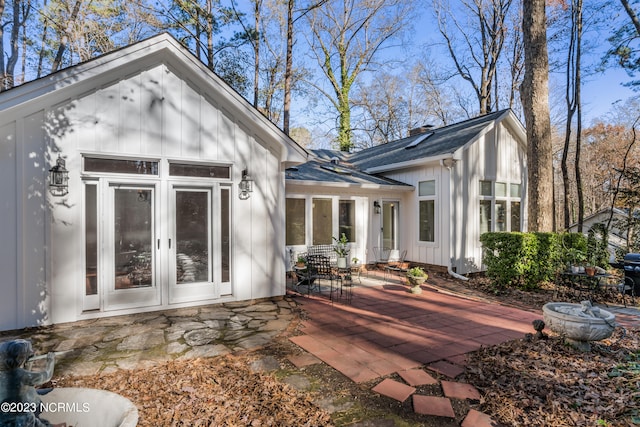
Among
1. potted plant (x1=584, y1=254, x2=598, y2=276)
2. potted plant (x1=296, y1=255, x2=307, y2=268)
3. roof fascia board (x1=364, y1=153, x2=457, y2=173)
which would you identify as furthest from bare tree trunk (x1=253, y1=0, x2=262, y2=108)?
potted plant (x1=584, y1=254, x2=598, y2=276)

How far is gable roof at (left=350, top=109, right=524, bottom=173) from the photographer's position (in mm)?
9766

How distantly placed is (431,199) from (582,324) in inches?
250

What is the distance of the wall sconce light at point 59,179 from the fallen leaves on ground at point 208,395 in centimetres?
298

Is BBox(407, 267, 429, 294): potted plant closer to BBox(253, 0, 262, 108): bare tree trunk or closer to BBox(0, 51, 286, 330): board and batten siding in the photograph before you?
BBox(0, 51, 286, 330): board and batten siding

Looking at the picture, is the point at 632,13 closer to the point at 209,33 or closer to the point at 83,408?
the point at 209,33

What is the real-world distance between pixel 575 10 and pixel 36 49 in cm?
2093

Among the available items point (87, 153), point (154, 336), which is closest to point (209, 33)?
point (87, 153)

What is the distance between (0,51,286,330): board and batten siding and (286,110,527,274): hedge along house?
2553 mm

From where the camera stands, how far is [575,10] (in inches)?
531

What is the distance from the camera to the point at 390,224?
35.9 feet

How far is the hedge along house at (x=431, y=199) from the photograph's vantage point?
9531 mm

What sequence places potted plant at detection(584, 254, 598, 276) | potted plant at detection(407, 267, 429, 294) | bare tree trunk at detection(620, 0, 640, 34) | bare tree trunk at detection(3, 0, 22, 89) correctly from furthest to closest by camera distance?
bare tree trunk at detection(3, 0, 22, 89) → bare tree trunk at detection(620, 0, 640, 34) → potted plant at detection(407, 267, 429, 294) → potted plant at detection(584, 254, 598, 276)

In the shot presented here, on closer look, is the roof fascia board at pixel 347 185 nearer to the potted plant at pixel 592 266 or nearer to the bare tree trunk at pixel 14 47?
the potted plant at pixel 592 266

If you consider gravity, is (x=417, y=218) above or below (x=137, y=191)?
below
